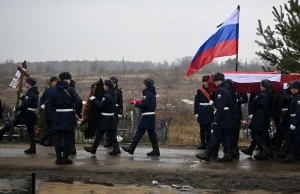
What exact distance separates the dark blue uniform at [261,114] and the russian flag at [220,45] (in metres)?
2.03

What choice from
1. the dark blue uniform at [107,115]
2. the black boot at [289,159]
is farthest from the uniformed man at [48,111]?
the black boot at [289,159]

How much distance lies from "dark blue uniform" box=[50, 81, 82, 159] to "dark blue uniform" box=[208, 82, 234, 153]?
308 cm

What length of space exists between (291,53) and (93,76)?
173 feet

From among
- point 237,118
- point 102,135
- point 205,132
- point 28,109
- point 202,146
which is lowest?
point 202,146

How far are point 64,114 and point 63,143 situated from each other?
2.21ft

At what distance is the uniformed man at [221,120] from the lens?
10430mm

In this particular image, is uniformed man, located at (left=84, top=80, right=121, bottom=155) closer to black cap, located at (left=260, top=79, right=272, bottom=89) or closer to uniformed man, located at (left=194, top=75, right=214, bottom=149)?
uniformed man, located at (left=194, top=75, right=214, bottom=149)

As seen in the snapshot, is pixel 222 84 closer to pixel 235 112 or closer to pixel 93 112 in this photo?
pixel 235 112

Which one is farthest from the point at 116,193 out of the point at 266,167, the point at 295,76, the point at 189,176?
the point at 295,76

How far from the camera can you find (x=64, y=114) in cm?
1023

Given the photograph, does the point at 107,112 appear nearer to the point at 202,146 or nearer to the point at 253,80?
the point at 202,146

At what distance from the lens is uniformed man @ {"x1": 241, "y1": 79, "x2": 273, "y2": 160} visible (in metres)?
10.8

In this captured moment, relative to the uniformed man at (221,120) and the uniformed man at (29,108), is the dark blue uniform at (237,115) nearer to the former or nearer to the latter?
the uniformed man at (221,120)

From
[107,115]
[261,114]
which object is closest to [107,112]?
[107,115]
